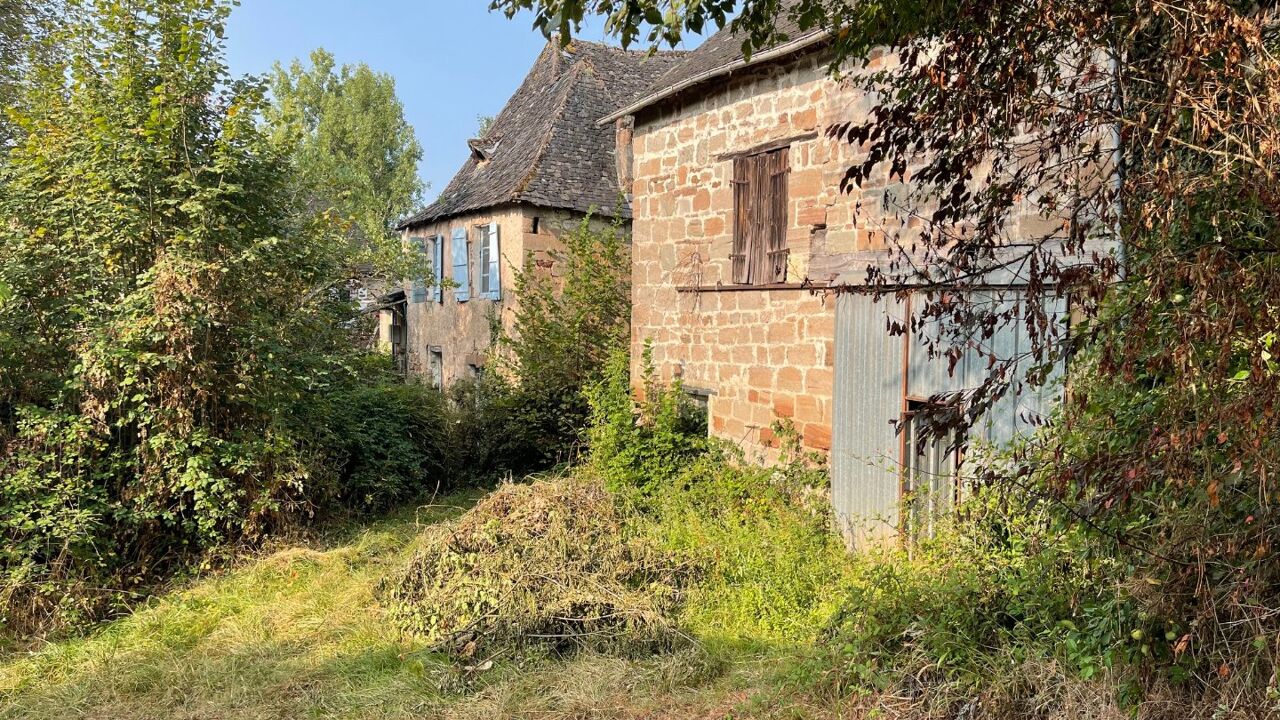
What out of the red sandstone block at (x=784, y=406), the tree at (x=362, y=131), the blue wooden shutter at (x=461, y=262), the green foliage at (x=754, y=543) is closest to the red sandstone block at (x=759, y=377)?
the red sandstone block at (x=784, y=406)

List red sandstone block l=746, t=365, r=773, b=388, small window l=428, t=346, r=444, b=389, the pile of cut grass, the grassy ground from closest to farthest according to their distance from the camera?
the grassy ground, the pile of cut grass, red sandstone block l=746, t=365, r=773, b=388, small window l=428, t=346, r=444, b=389

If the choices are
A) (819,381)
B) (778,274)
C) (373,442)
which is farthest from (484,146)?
(819,381)

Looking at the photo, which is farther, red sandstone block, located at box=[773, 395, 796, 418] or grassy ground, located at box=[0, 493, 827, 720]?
red sandstone block, located at box=[773, 395, 796, 418]

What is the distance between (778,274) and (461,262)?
9.51 metres

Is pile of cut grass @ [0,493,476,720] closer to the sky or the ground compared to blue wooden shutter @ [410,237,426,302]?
closer to the ground

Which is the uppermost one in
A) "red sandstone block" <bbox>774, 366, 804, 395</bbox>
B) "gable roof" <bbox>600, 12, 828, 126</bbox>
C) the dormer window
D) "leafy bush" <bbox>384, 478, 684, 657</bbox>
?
the dormer window

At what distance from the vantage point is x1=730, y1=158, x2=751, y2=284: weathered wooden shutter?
30.0ft

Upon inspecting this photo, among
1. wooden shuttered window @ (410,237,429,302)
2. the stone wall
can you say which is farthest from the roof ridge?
the stone wall

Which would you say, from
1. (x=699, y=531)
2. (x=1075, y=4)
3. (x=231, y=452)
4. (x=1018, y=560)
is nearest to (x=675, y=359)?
(x=699, y=531)

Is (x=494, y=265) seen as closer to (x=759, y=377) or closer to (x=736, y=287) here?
A: (x=736, y=287)

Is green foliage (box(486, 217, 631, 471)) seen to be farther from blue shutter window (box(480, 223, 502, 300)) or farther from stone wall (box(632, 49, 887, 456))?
stone wall (box(632, 49, 887, 456))

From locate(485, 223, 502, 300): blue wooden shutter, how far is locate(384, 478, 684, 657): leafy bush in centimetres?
815

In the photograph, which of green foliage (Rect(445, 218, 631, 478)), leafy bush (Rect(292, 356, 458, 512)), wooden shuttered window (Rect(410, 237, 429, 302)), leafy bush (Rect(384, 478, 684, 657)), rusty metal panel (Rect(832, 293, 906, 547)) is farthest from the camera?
wooden shuttered window (Rect(410, 237, 429, 302))

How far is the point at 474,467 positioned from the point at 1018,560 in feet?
28.5
